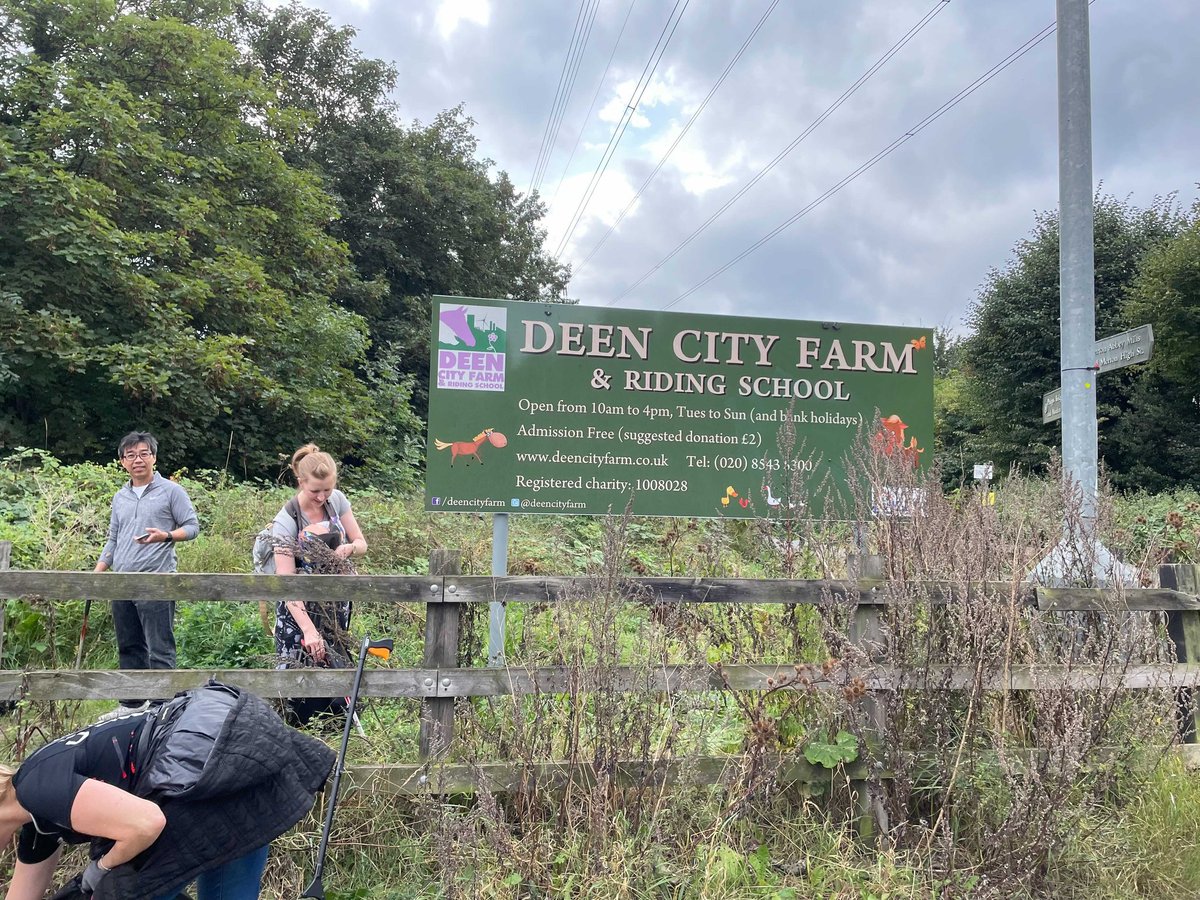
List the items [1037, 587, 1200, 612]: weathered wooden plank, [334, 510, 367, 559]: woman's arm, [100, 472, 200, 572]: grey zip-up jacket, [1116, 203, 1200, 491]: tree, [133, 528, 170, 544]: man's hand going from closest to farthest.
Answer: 1. [1037, 587, 1200, 612]: weathered wooden plank
2. [334, 510, 367, 559]: woman's arm
3. [133, 528, 170, 544]: man's hand
4. [100, 472, 200, 572]: grey zip-up jacket
5. [1116, 203, 1200, 491]: tree

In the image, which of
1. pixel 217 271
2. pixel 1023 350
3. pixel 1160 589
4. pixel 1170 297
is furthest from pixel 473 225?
pixel 1160 589

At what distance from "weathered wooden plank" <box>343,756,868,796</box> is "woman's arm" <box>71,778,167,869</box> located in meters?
1.11

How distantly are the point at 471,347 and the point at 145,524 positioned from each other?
2.62m

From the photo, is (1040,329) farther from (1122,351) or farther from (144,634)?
(144,634)

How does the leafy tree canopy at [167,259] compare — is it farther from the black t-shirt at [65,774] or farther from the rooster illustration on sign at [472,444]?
the black t-shirt at [65,774]

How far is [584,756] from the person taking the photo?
3189 mm

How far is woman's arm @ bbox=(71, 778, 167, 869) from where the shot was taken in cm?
215

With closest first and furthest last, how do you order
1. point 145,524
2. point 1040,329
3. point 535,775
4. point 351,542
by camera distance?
point 535,775 < point 351,542 < point 145,524 < point 1040,329

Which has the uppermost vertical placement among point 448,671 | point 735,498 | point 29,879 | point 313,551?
point 735,498

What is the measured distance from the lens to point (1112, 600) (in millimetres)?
3379

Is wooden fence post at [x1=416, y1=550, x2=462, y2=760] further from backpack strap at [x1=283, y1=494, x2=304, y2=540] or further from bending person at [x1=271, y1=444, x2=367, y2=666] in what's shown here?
backpack strap at [x1=283, y1=494, x2=304, y2=540]

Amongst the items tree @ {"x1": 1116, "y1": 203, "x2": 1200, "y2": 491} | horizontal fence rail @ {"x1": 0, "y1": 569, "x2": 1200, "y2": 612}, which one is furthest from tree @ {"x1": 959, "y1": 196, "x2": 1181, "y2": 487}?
horizontal fence rail @ {"x1": 0, "y1": 569, "x2": 1200, "y2": 612}

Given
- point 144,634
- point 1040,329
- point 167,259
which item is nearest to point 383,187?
point 167,259

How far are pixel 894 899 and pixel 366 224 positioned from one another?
79.6 feet
